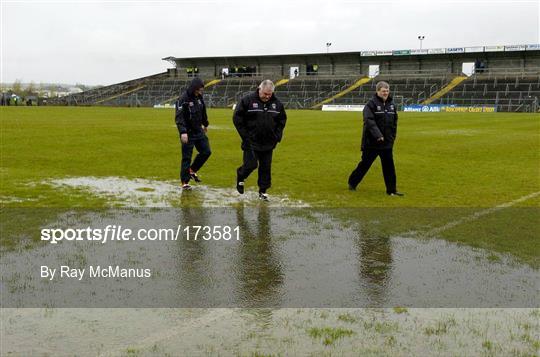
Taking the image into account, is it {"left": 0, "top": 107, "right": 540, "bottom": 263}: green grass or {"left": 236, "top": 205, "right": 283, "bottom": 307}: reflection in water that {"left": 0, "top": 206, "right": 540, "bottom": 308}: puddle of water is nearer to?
{"left": 236, "top": 205, "right": 283, "bottom": 307}: reflection in water

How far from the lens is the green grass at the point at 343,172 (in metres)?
7.67

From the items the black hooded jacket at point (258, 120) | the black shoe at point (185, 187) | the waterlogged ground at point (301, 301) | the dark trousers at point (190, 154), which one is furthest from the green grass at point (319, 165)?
the waterlogged ground at point (301, 301)

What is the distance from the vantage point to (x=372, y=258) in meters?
5.81

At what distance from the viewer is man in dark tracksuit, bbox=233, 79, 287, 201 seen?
882 centimetres

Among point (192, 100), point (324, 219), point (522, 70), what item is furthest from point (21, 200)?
point (522, 70)

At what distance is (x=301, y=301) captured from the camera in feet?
15.0

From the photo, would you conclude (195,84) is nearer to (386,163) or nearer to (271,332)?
(386,163)

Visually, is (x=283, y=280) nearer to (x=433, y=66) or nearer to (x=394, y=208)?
(x=394, y=208)

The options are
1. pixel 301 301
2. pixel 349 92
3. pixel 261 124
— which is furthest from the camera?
pixel 349 92

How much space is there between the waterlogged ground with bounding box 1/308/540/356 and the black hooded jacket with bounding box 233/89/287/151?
4834 mm

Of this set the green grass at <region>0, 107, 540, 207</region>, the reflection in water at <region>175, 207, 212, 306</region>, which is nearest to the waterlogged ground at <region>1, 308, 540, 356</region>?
the reflection in water at <region>175, 207, 212, 306</region>

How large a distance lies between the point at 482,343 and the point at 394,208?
4720mm

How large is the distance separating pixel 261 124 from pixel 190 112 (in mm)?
1848

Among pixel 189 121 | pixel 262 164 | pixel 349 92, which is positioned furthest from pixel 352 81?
pixel 262 164
